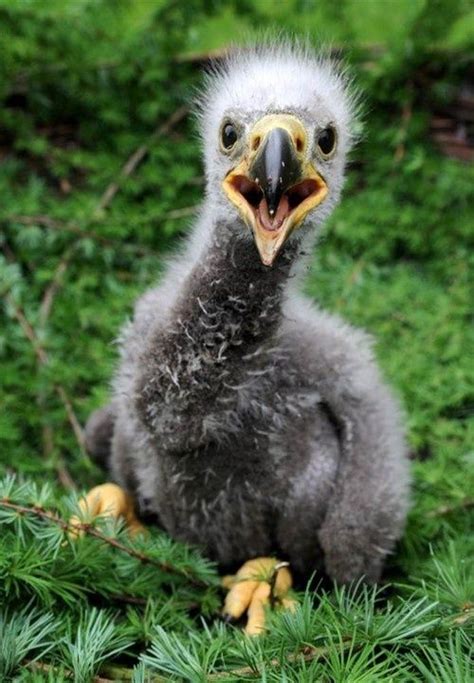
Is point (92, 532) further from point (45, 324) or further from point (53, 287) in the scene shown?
point (53, 287)

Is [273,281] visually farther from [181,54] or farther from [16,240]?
[181,54]

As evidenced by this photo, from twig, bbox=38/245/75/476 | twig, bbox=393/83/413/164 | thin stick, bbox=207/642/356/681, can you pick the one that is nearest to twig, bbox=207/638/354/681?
thin stick, bbox=207/642/356/681

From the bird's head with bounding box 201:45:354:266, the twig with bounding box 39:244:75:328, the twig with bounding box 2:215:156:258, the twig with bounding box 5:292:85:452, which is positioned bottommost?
the twig with bounding box 5:292:85:452

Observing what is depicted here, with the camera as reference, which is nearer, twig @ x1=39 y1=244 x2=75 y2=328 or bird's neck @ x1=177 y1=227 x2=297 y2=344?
bird's neck @ x1=177 y1=227 x2=297 y2=344

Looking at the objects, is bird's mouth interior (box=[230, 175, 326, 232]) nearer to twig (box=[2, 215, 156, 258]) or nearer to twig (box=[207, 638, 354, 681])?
twig (box=[207, 638, 354, 681])

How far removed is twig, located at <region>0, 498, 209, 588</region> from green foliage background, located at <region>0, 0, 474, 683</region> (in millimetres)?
13

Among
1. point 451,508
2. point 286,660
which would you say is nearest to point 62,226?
point 451,508

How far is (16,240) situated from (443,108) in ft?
4.42

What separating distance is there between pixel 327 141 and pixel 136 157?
3.85 ft

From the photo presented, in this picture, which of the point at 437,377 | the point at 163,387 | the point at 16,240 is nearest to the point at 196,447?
the point at 163,387

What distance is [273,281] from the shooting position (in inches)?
52.8

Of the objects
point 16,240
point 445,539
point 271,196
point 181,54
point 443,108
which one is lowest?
point 445,539

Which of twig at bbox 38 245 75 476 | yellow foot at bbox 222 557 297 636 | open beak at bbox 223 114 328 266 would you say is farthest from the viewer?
twig at bbox 38 245 75 476

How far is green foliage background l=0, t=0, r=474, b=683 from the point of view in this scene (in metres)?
1.72
